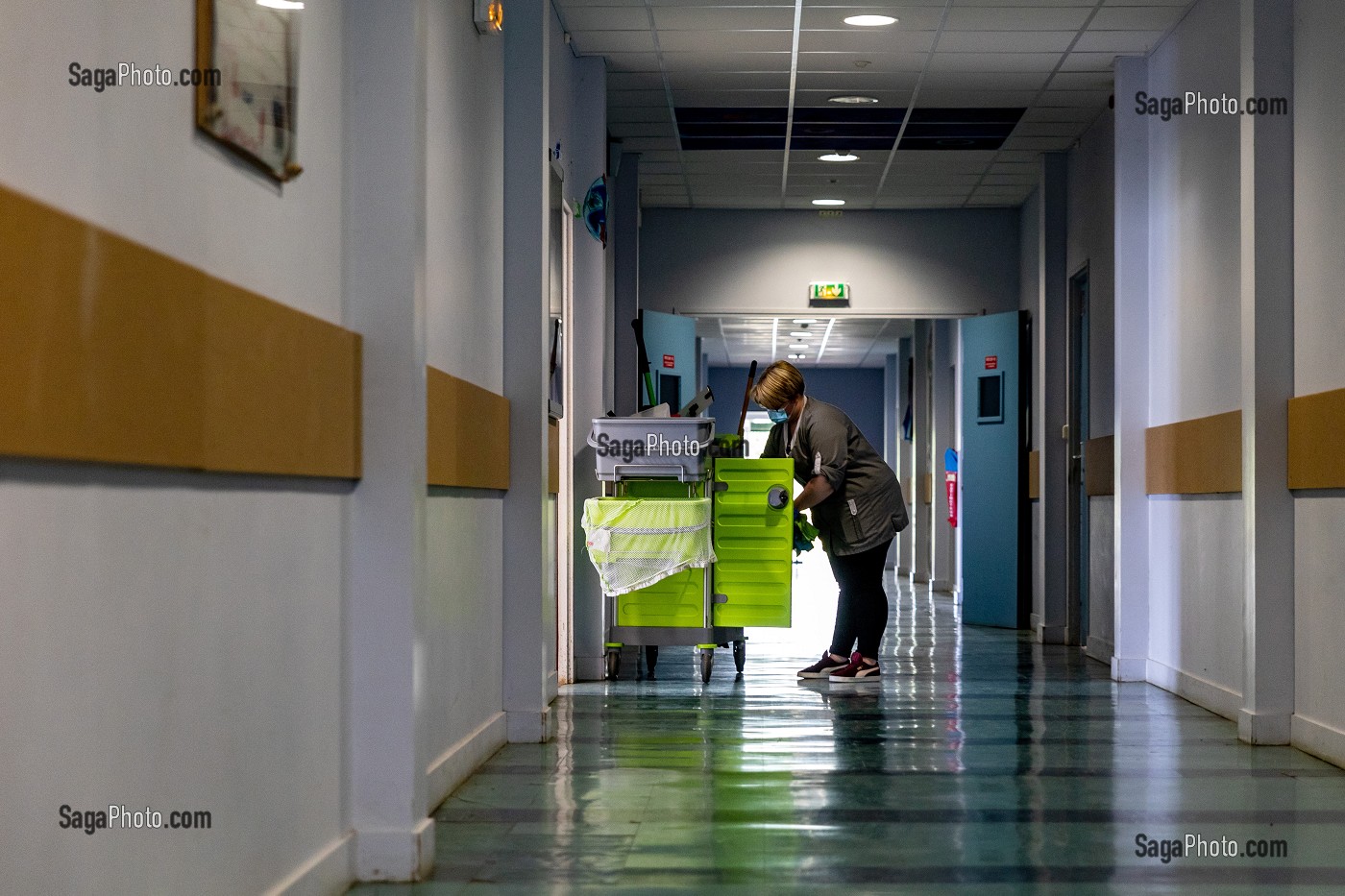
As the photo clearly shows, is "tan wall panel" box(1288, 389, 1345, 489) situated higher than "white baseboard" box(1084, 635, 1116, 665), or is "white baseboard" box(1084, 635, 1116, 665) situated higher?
"tan wall panel" box(1288, 389, 1345, 489)

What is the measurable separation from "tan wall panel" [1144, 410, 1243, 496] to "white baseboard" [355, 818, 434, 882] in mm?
3695

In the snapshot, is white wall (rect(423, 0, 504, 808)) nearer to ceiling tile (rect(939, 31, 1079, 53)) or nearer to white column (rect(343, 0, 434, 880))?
white column (rect(343, 0, 434, 880))

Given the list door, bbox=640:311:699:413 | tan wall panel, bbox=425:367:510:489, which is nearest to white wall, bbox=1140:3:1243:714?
tan wall panel, bbox=425:367:510:489

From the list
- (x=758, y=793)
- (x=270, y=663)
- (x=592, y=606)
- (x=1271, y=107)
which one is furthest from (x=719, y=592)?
(x=270, y=663)

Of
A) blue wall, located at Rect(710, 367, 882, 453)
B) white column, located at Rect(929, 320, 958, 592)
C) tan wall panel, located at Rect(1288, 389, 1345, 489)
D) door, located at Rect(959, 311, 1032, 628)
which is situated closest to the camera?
tan wall panel, located at Rect(1288, 389, 1345, 489)

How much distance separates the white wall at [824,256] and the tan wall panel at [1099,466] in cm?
288

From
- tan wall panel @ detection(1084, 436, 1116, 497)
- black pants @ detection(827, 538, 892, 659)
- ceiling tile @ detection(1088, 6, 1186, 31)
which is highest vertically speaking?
ceiling tile @ detection(1088, 6, 1186, 31)

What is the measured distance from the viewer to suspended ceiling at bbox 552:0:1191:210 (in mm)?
6789

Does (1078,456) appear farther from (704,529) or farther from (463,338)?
(463,338)

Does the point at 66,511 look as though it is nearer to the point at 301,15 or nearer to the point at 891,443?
the point at 301,15

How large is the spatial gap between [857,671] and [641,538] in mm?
1447

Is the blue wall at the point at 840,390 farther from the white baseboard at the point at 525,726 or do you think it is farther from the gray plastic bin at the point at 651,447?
the white baseboard at the point at 525,726

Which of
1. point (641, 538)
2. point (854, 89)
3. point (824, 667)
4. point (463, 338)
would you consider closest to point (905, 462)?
point (854, 89)

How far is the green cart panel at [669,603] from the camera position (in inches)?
259
